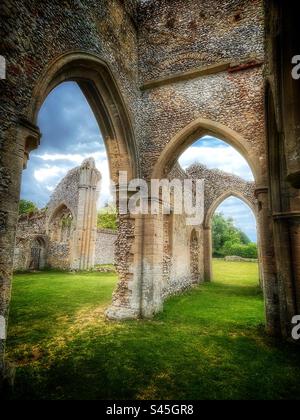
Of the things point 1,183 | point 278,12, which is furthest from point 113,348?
point 278,12

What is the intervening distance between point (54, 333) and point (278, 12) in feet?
21.4

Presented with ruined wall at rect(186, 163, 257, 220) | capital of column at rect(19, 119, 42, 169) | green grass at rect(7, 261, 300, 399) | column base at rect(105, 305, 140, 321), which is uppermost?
ruined wall at rect(186, 163, 257, 220)

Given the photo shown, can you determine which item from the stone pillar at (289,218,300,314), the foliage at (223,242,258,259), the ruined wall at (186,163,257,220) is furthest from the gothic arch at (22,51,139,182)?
the foliage at (223,242,258,259)

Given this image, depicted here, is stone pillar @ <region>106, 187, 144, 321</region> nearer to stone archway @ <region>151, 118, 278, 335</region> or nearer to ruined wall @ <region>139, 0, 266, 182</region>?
stone archway @ <region>151, 118, 278, 335</region>

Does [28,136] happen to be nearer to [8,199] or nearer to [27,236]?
[8,199]

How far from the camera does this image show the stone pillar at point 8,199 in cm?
311

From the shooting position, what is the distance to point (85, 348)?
15.0ft

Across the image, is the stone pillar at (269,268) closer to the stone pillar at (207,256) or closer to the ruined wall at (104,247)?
the stone pillar at (207,256)

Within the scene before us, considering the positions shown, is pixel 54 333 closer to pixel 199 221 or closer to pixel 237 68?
pixel 237 68

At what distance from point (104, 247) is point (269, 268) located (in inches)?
684

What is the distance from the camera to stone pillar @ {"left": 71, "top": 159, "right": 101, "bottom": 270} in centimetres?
1800

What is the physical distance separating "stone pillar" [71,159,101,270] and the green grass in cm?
1060

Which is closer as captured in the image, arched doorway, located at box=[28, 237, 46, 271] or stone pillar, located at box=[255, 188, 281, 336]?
stone pillar, located at box=[255, 188, 281, 336]

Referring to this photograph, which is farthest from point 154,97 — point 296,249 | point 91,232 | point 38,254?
point 38,254
